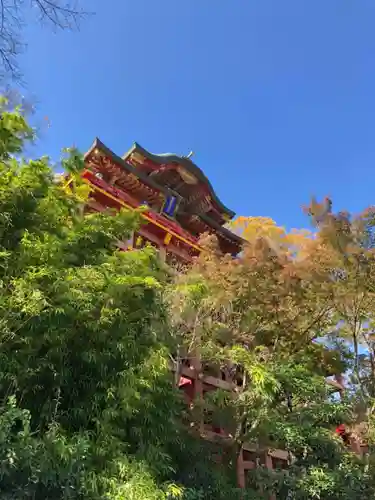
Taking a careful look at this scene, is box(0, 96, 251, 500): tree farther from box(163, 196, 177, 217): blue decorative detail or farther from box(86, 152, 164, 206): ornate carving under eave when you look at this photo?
box(163, 196, 177, 217): blue decorative detail

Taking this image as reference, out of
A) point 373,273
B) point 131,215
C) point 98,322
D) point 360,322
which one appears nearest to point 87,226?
point 131,215

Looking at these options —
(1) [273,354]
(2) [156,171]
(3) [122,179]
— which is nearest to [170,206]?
(2) [156,171]

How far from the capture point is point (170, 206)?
14758mm

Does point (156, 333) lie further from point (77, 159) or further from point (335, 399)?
point (335, 399)

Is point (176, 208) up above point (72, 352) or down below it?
above

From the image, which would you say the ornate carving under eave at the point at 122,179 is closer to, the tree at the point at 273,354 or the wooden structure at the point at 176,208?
the wooden structure at the point at 176,208

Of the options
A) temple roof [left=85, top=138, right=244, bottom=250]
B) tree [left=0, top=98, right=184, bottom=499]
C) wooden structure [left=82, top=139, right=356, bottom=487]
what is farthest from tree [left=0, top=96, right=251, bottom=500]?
temple roof [left=85, top=138, right=244, bottom=250]

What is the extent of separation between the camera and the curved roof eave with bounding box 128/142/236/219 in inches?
558

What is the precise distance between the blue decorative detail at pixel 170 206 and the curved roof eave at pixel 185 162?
1124 millimetres

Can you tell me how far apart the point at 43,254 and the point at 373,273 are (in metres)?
6.83

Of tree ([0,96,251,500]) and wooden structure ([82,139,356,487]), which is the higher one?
wooden structure ([82,139,356,487])

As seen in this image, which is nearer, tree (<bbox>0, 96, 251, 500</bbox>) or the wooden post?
tree (<bbox>0, 96, 251, 500</bbox>)

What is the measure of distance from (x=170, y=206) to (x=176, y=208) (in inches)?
10.2

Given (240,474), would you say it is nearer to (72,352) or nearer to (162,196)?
(72,352)
